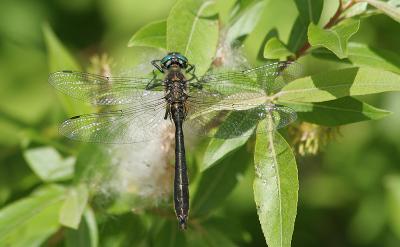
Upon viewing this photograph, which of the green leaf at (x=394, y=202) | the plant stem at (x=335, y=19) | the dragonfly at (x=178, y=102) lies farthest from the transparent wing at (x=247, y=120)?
the green leaf at (x=394, y=202)

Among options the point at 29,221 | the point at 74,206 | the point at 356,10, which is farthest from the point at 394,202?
the point at 29,221

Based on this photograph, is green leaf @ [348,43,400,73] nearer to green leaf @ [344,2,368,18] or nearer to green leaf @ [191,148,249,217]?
green leaf @ [344,2,368,18]

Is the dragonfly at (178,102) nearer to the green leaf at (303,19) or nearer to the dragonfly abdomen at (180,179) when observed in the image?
the dragonfly abdomen at (180,179)

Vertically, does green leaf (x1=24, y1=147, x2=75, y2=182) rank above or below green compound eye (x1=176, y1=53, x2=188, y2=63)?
below

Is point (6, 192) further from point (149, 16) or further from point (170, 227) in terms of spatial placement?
point (149, 16)

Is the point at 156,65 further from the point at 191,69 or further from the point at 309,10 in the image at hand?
the point at 309,10

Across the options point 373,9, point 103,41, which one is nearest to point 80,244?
point 373,9

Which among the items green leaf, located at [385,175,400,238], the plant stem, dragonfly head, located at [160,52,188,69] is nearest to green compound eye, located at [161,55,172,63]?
dragonfly head, located at [160,52,188,69]
